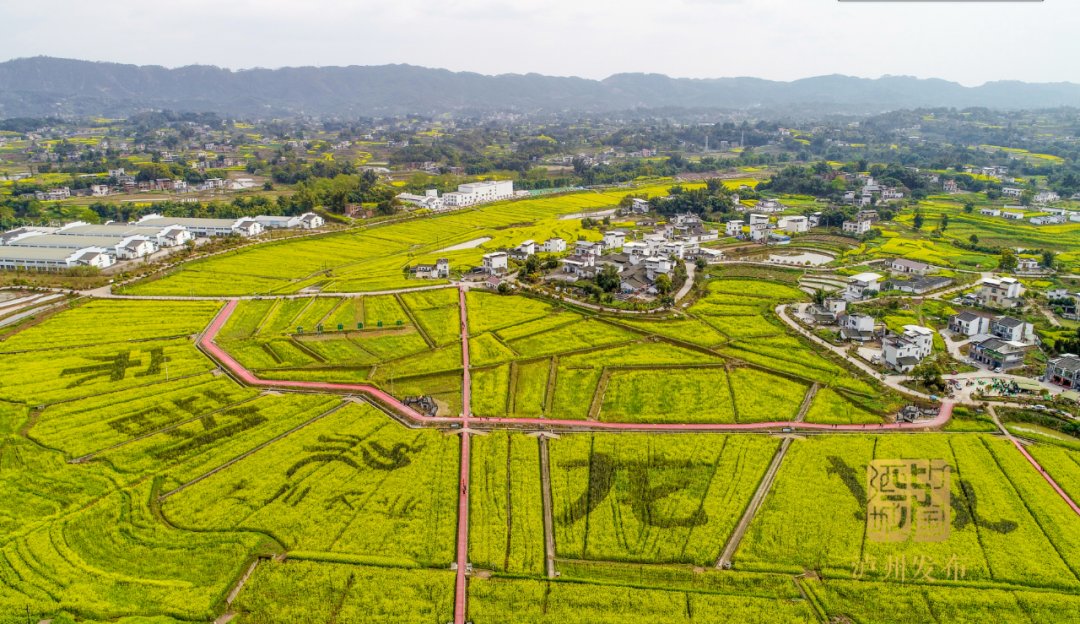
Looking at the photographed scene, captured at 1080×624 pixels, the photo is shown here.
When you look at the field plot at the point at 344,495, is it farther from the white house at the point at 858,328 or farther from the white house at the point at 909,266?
the white house at the point at 909,266

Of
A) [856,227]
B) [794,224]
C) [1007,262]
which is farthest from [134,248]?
[1007,262]

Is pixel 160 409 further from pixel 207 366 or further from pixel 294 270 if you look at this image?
pixel 294 270

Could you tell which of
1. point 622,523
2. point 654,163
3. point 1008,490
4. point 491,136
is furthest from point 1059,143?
point 622,523

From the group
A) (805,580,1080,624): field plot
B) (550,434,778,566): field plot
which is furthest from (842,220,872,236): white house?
(805,580,1080,624): field plot

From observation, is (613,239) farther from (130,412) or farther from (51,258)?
(51,258)

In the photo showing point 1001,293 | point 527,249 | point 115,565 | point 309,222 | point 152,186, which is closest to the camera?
point 115,565

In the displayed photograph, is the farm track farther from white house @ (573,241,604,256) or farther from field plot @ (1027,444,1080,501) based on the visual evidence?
field plot @ (1027,444,1080,501)

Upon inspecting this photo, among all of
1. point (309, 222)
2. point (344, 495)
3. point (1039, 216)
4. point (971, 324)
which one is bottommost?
point (344, 495)
